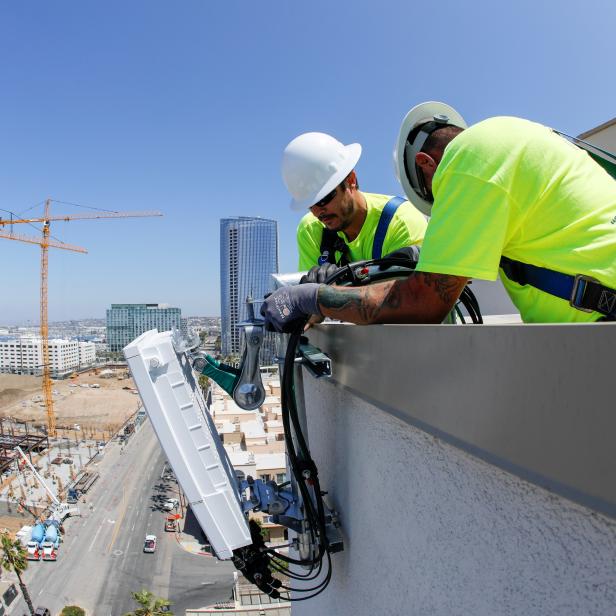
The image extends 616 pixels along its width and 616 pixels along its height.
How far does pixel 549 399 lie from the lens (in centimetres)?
71

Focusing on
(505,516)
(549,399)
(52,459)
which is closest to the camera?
(549,399)

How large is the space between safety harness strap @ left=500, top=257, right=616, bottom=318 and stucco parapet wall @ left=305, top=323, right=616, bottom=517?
1.49ft

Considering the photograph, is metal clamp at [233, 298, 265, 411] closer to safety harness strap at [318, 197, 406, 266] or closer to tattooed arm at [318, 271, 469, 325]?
tattooed arm at [318, 271, 469, 325]

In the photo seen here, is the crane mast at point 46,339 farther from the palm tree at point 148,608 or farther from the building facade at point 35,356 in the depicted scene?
the building facade at point 35,356

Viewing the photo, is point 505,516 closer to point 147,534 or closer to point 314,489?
point 314,489

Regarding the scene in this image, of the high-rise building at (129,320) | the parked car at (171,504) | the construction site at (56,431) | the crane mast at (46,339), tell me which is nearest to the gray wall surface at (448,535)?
the parked car at (171,504)

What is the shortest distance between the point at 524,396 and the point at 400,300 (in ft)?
2.19

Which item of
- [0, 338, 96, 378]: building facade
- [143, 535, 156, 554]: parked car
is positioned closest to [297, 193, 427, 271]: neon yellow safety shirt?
[143, 535, 156, 554]: parked car

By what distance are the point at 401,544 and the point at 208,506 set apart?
0.77m

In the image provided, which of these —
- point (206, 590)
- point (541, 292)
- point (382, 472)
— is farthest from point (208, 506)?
point (206, 590)

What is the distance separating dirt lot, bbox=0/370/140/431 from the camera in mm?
53875

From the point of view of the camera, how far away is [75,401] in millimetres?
61875

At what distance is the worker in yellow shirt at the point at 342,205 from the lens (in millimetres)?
2506

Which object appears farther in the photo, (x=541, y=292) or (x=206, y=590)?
(x=206, y=590)
